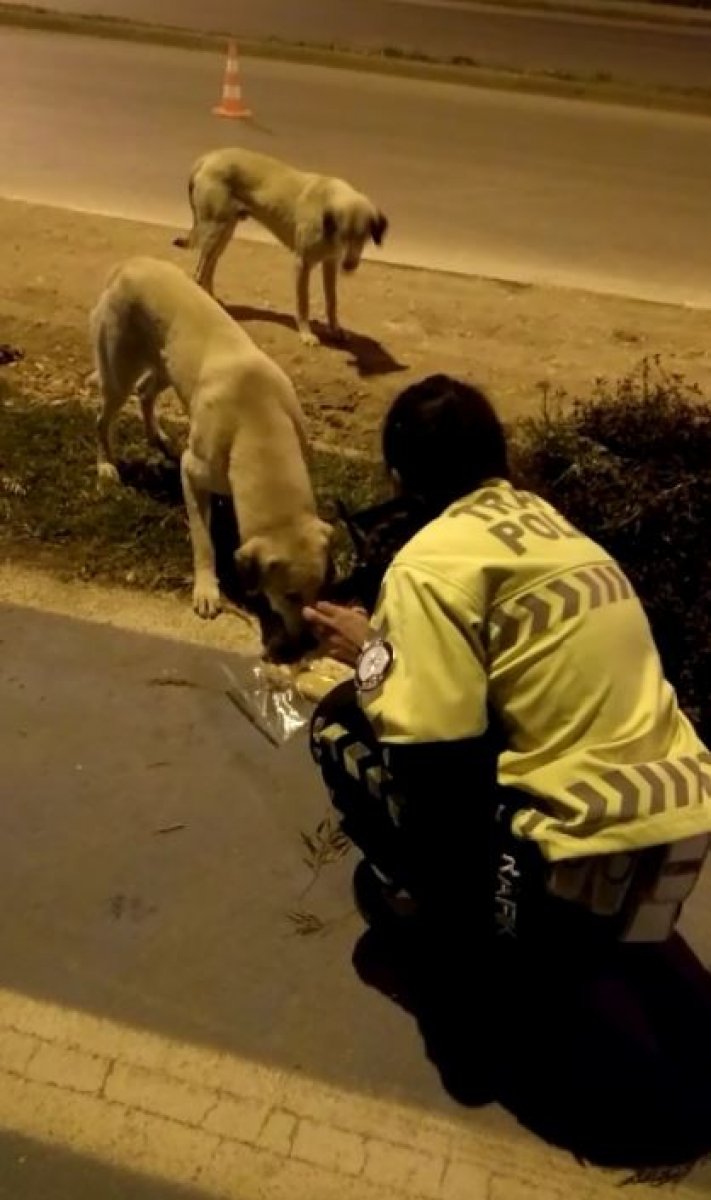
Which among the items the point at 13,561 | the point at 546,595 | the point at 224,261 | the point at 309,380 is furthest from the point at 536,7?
the point at 546,595

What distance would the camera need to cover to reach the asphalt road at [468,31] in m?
17.0

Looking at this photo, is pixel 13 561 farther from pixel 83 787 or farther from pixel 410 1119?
pixel 410 1119

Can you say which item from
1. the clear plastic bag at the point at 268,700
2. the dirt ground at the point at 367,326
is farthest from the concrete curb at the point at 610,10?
the clear plastic bag at the point at 268,700

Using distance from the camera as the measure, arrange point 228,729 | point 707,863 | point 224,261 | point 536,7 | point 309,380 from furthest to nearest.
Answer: point 536,7
point 224,261
point 309,380
point 228,729
point 707,863

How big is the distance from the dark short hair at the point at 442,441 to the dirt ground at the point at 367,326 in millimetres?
3031

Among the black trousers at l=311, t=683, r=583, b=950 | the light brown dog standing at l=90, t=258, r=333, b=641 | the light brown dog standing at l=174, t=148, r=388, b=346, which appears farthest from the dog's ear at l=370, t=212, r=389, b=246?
the black trousers at l=311, t=683, r=583, b=950

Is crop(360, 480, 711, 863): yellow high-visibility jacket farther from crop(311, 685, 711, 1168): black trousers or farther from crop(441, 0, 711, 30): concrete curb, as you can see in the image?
crop(441, 0, 711, 30): concrete curb

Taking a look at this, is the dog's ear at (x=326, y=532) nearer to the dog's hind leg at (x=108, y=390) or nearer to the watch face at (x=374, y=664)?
the dog's hind leg at (x=108, y=390)

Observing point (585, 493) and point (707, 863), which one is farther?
point (585, 493)

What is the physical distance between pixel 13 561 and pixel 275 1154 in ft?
8.30

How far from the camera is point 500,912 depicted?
8.77 ft

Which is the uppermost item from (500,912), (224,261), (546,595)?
(546,595)

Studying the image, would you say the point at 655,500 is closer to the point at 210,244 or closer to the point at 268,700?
the point at 268,700

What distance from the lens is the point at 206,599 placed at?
446 cm
